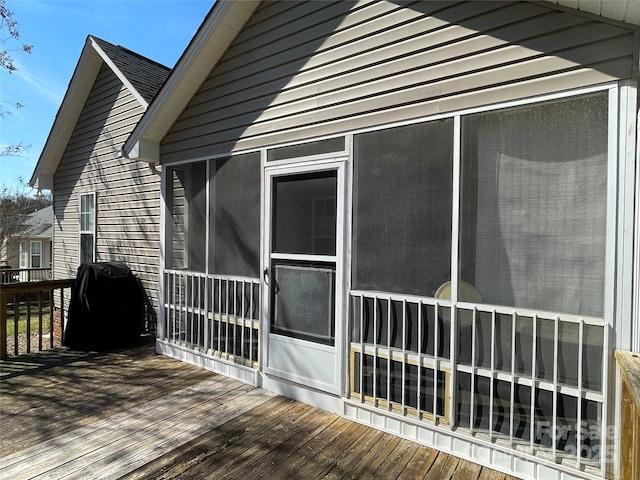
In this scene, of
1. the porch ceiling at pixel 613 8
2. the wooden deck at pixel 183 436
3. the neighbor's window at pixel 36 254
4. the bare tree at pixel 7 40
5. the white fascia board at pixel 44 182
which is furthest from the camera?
the neighbor's window at pixel 36 254

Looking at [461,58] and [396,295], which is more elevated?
[461,58]

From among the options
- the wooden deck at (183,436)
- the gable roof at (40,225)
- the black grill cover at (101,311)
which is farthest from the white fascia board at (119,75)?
the gable roof at (40,225)

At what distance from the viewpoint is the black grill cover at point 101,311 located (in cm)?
468

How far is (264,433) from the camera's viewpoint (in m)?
2.64

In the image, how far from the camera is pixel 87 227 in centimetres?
721

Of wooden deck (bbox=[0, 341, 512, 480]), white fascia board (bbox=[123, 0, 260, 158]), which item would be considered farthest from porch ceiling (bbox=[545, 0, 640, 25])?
white fascia board (bbox=[123, 0, 260, 158])

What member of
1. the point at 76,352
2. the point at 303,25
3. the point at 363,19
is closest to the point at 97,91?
the point at 76,352

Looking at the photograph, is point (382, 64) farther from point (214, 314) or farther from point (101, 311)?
point (101, 311)

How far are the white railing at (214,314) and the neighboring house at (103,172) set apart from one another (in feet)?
4.62

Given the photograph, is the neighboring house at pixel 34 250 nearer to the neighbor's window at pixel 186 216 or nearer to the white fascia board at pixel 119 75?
the white fascia board at pixel 119 75

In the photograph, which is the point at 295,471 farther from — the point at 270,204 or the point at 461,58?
the point at 461,58

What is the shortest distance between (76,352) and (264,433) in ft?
11.3

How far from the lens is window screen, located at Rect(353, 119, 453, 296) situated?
2451 mm

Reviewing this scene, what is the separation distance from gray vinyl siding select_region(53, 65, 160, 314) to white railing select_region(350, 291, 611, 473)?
14.0 feet
